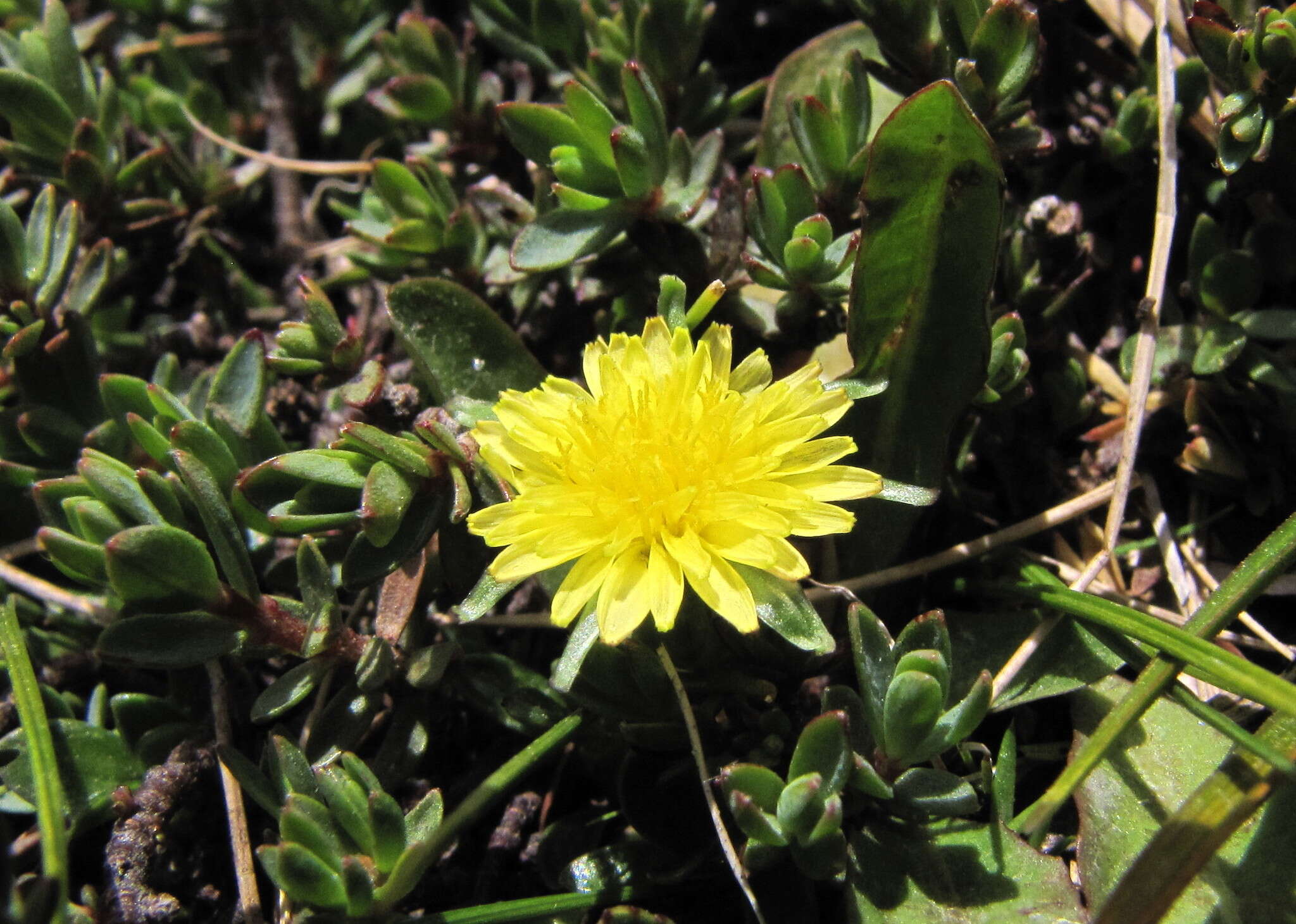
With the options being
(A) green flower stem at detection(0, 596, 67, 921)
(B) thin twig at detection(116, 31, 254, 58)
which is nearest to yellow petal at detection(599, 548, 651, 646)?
(A) green flower stem at detection(0, 596, 67, 921)

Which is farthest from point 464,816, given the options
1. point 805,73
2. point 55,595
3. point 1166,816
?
point 805,73

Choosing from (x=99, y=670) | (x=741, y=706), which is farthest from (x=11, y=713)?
(x=741, y=706)

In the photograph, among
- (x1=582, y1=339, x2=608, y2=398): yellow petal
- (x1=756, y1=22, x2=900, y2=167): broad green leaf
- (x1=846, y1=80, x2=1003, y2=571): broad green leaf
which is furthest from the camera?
(x1=756, y1=22, x2=900, y2=167): broad green leaf

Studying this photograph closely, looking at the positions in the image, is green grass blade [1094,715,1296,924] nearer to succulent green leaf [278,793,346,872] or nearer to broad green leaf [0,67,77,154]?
succulent green leaf [278,793,346,872]

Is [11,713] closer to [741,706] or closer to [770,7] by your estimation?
[741,706]

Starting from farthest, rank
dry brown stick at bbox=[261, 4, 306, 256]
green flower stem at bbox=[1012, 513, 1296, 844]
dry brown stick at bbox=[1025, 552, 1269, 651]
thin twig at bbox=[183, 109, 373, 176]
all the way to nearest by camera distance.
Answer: dry brown stick at bbox=[261, 4, 306, 256] < thin twig at bbox=[183, 109, 373, 176] < dry brown stick at bbox=[1025, 552, 1269, 651] < green flower stem at bbox=[1012, 513, 1296, 844]

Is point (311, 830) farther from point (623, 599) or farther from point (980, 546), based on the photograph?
point (980, 546)

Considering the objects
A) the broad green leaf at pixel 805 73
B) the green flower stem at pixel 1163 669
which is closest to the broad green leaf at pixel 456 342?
the broad green leaf at pixel 805 73

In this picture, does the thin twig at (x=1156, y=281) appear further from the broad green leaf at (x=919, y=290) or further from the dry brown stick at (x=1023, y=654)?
the broad green leaf at (x=919, y=290)
